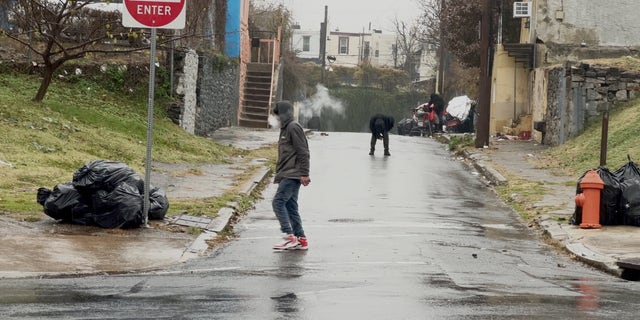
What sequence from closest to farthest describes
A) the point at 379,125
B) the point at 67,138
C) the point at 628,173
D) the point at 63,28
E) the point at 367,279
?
the point at 367,279, the point at 628,173, the point at 67,138, the point at 63,28, the point at 379,125

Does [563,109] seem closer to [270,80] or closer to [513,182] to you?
[513,182]

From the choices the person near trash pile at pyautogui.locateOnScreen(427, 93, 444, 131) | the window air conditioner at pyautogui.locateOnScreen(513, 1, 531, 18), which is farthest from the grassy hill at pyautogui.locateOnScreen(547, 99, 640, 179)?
the person near trash pile at pyautogui.locateOnScreen(427, 93, 444, 131)

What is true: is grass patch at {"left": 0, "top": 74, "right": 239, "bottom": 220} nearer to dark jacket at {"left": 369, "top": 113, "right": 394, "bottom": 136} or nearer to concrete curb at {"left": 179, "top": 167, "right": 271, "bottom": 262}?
concrete curb at {"left": 179, "top": 167, "right": 271, "bottom": 262}

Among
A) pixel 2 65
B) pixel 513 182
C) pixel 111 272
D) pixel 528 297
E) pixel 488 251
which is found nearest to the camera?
pixel 528 297

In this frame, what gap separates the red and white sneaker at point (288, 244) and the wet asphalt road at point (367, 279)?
0.16m

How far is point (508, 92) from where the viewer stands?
135ft

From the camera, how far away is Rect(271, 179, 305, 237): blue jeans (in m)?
13.3

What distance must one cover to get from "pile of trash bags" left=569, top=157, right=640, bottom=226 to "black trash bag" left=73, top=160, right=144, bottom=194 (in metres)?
6.22

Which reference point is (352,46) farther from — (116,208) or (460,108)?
(116,208)

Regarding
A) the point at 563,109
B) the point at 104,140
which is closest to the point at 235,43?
the point at 563,109

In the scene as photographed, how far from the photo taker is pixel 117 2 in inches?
1312

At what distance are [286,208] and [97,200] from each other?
2282mm

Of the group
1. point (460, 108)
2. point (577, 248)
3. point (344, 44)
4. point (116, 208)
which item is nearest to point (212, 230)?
point (116, 208)

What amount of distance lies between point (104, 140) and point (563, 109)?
14.4 metres
